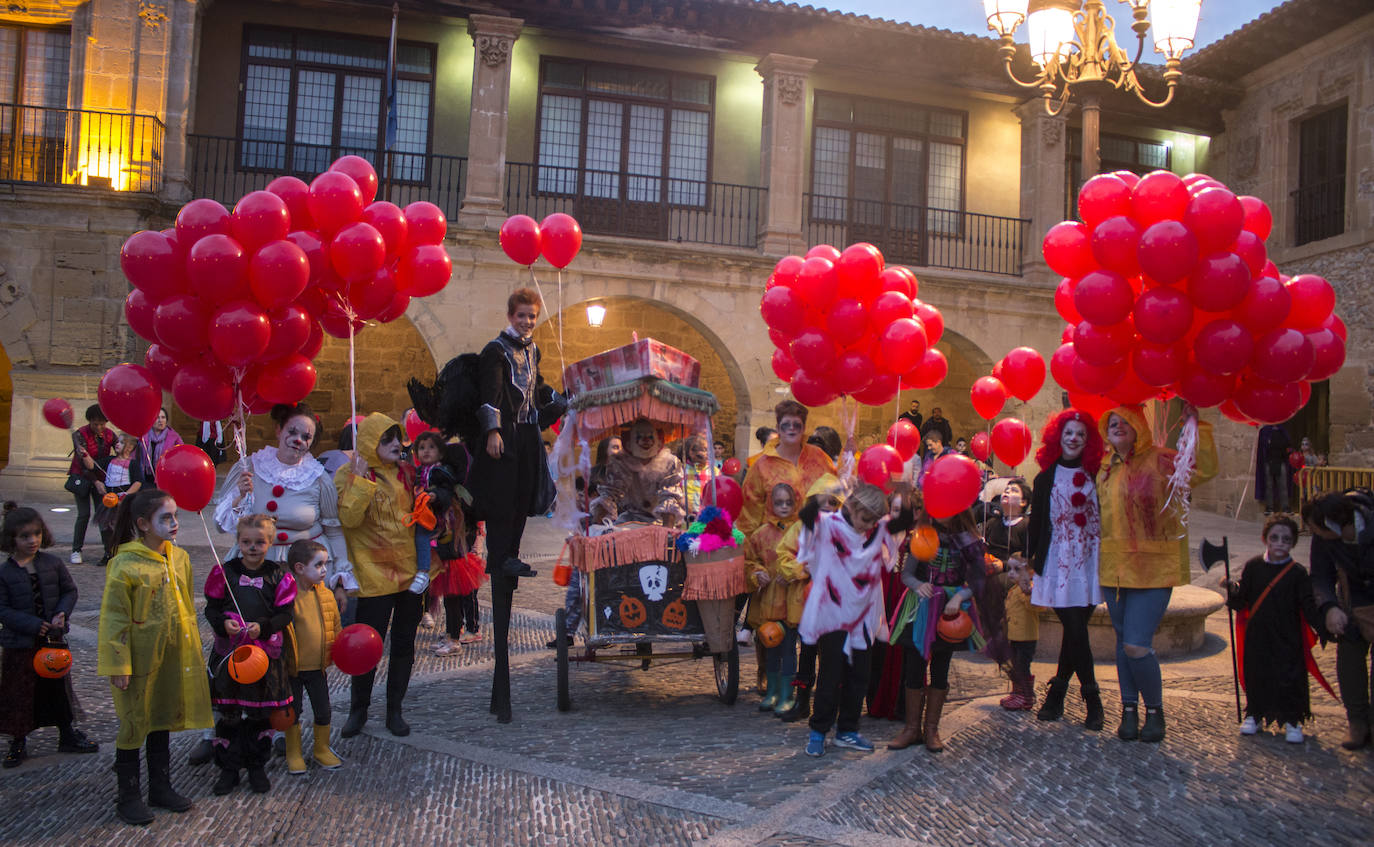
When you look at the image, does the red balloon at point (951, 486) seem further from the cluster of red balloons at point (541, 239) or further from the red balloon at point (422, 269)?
the red balloon at point (422, 269)

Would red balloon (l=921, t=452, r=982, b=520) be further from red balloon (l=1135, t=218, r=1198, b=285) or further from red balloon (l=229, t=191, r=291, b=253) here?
red balloon (l=229, t=191, r=291, b=253)

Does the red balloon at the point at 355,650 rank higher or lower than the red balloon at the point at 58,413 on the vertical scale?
lower

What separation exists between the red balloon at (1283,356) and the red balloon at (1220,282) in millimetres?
261

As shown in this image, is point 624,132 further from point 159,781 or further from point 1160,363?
point 159,781

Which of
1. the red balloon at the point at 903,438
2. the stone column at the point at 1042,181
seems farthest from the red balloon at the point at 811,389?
the stone column at the point at 1042,181

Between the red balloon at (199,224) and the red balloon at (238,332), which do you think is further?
the red balloon at (199,224)

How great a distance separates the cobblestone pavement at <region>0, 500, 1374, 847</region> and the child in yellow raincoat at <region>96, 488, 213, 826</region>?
0.20 m

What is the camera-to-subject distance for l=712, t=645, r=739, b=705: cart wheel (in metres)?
5.73

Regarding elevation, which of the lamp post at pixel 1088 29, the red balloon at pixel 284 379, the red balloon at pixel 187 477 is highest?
the lamp post at pixel 1088 29

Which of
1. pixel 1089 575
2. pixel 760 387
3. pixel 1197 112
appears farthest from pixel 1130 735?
pixel 1197 112

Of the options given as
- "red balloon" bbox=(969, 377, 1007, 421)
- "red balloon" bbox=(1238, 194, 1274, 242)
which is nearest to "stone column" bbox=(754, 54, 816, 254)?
"red balloon" bbox=(969, 377, 1007, 421)

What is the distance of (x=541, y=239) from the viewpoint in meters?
6.25

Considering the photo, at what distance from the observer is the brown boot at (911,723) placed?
196 inches

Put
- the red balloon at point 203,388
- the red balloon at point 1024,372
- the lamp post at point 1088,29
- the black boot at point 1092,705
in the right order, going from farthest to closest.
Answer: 1. the lamp post at point 1088,29
2. the red balloon at point 1024,372
3. the black boot at point 1092,705
4. the red balloon at point 203,388
